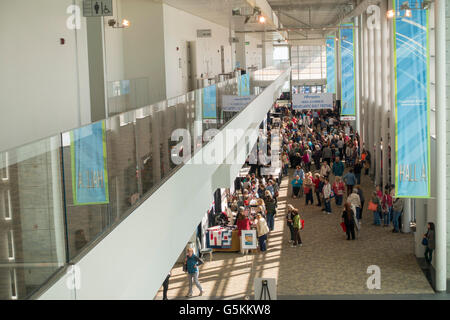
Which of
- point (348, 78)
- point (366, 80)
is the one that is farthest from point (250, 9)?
point (366, 80)

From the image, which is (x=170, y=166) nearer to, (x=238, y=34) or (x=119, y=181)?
(x=119, y=181)

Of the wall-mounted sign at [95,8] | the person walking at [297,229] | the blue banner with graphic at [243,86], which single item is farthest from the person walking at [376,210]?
the wall-mounted sign at [95,8]

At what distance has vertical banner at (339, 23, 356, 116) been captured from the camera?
2886 cm

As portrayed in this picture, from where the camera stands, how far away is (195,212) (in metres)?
9.74

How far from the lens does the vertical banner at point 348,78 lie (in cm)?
2886

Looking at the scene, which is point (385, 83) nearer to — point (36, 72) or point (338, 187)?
point (338, 187)

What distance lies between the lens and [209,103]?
13281 mm

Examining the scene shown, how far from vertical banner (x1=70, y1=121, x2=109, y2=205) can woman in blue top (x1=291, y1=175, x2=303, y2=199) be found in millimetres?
18573

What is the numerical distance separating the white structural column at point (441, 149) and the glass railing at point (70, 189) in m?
8.02

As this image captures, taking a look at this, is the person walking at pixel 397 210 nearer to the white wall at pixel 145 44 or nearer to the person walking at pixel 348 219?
the person walking at pixel 348 219

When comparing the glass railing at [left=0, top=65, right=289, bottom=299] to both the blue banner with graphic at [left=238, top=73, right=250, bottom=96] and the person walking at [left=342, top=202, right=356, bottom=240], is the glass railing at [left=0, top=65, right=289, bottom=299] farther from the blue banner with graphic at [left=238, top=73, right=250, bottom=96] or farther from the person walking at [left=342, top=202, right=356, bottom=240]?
the blue banner with graphic at [left=238, top=73, right=250, bottom=96]
